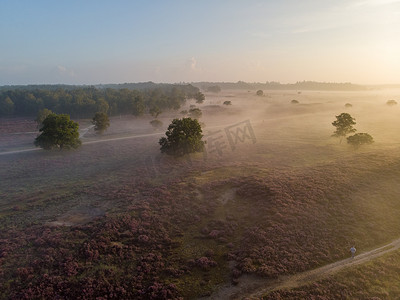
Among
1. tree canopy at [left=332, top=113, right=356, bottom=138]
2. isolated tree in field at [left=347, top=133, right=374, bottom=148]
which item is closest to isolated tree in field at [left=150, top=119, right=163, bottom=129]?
tree canopy at [left=332, top=113, right=356, bottom=138]

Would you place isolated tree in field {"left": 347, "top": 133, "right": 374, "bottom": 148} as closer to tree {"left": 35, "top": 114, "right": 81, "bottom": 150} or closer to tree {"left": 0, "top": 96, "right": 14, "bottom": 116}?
tree {"left": 35, "top": 114, "right": 81, "bottom": 150}

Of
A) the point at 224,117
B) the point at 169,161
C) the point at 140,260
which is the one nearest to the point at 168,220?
the point at 140,260

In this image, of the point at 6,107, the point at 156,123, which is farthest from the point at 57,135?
the point at 6,107

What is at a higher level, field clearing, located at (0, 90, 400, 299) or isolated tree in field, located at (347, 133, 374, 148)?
isolated tree in field, located at (347, 133, 374, 148)

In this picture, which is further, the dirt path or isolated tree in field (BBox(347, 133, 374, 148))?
isolated tree in field (BBox(347, 133, 374, 148))

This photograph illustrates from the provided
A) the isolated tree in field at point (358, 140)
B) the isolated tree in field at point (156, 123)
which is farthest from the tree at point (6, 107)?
the isolated tree in field at point (358, 140)

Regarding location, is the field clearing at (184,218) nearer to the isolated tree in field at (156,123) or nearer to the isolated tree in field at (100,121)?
the isolated tree in field at (100,121)
